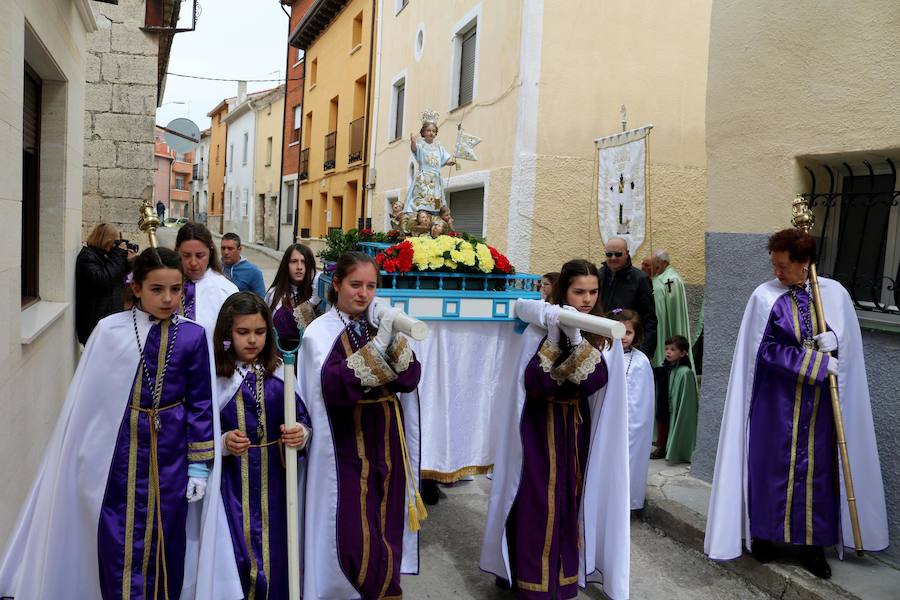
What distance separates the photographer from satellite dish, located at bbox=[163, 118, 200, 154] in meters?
10.4

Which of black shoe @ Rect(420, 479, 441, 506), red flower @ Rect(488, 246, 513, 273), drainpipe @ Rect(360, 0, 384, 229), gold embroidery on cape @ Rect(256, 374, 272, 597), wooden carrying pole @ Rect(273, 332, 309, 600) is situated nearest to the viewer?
wooden carrying pole @ Rect(273, 332, 309, 600)

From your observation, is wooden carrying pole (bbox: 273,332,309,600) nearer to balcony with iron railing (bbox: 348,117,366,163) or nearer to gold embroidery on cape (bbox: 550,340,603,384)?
gold embroidery on cape (bbox: 550,340,603,384)

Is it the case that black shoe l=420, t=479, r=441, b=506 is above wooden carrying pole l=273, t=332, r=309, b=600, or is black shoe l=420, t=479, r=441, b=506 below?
below

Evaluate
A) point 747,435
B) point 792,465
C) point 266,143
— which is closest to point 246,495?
point 747,435

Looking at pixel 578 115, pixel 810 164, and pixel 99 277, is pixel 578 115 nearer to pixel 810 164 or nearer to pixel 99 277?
pixel 810 164

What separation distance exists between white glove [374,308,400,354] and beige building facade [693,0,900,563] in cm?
281

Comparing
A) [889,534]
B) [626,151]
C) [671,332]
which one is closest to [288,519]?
[889,534]

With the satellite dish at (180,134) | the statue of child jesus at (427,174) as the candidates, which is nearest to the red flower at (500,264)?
the statue of child jesus at (427,174)

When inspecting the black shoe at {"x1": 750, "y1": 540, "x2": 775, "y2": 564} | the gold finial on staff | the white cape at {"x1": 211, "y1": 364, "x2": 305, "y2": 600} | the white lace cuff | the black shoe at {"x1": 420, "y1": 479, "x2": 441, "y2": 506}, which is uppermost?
the gold finial on staff

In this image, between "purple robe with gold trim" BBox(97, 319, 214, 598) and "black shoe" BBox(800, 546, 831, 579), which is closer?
"purple robe with gold trim" BBox(97, 319, 214, 598)

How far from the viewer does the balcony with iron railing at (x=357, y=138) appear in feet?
57.9

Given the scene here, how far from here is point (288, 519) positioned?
299 centimetres

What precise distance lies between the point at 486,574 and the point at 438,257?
6.12 ft

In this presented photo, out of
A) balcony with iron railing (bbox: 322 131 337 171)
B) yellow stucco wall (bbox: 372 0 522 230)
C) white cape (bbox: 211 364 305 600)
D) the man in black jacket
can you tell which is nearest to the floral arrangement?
white cape (bbox: 211 364 305 600)
